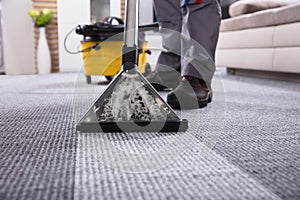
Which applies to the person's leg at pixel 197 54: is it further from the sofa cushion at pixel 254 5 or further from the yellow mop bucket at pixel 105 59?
the sofa cushion at pixel 254 5

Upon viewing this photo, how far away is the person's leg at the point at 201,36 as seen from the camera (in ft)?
3.16

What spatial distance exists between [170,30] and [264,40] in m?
1.06

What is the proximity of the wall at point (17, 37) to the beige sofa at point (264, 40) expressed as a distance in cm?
196

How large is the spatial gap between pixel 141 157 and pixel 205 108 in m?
0.51

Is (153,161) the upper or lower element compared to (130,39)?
lower

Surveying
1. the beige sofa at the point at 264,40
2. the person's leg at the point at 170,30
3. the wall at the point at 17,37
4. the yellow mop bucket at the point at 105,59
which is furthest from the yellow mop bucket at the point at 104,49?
the wall at the point at 17,37

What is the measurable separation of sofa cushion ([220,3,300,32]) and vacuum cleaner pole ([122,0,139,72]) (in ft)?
4.50

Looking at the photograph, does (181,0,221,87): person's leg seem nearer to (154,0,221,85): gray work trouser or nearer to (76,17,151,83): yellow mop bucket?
(154,0,221,85): gray work trouser

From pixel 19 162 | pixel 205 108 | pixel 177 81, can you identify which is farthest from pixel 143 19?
pixel 19 162

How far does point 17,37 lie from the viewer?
3.37 m

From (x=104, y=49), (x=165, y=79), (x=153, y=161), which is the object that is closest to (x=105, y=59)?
(x=104, y=49)

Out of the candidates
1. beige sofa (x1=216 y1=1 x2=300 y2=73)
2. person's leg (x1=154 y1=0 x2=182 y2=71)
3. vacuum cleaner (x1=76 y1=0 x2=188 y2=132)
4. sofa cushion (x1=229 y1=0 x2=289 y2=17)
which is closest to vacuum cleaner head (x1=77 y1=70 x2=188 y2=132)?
vacuum cleaner (x1=76 y1=0 x2=188 y2=132)

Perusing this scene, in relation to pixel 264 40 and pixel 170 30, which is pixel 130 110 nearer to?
pixel 170 30

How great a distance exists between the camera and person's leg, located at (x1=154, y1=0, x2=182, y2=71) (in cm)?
121
